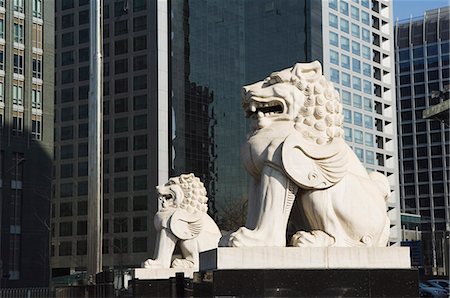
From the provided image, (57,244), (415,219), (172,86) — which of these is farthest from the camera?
(415,219)

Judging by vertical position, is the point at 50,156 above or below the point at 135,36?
below

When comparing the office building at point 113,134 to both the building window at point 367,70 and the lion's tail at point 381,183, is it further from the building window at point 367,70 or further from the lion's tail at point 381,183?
the lion's tail at point 381,183

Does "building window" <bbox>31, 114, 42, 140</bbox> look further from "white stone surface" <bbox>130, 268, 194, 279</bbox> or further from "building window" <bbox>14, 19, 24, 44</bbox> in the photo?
"white stone surface" <bbox>130, 268, 194, 279</bbox>

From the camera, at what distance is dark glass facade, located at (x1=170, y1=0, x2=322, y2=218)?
60.1m

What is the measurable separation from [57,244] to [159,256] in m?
53.7

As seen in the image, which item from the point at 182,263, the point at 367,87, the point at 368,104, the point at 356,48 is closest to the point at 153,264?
the point at 182,263

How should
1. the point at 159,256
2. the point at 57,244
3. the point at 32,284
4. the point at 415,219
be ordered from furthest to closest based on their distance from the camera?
the point at 415,219 < the point at 57,244 < the point at 32,284 < the point at 159,256

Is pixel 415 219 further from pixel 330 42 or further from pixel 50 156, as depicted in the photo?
pixel 50 156

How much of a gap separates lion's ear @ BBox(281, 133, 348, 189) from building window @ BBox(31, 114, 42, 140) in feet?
173

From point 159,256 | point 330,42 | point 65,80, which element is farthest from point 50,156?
point 159,256

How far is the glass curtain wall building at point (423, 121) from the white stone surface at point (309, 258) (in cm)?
7861

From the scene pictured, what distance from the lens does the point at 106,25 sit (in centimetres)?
6281

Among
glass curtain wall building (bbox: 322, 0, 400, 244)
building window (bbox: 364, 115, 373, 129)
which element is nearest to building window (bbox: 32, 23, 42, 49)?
glass curtain wall building (bbox: 322, 0, 400, 244)

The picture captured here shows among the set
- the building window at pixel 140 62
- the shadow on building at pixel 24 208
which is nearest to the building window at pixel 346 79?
the building window at pixel 140 62
